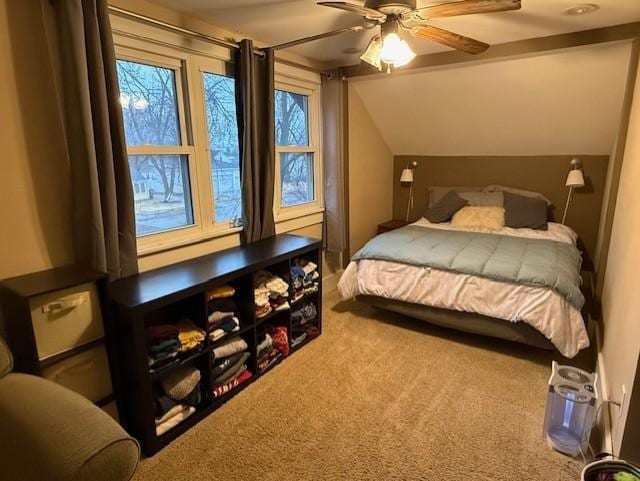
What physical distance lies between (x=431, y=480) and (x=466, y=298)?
1.25 metres

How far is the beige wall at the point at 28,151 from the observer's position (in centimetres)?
160

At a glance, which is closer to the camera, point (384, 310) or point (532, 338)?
point (532, 338)

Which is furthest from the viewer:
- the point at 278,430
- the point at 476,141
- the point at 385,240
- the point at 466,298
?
the point at 476,141

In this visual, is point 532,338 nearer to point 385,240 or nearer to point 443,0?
point 385,240

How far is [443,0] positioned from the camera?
79.9 inches

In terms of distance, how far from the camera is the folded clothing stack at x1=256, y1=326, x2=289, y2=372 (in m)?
2.44

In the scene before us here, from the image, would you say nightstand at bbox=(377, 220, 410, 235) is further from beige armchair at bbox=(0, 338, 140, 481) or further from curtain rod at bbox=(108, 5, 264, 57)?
beige armchair at bbox=(0, 338, 140, 481)

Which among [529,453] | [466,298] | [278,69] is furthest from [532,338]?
[278,69]

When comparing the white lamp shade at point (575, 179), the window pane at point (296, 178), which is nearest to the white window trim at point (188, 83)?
the window pane at point (296, 178)

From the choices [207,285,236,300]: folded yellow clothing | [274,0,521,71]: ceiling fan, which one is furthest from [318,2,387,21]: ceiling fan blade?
[207,285,236,300]: folded yellow clothing

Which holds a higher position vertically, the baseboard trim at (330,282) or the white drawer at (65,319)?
the white drawer at (65,319)

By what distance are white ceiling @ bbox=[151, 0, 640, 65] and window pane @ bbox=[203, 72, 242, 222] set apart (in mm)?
384

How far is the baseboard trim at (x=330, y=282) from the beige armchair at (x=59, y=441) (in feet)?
9.07

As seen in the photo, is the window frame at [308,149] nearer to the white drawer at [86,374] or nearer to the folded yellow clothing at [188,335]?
the folded yellow clothing at [188,335]
